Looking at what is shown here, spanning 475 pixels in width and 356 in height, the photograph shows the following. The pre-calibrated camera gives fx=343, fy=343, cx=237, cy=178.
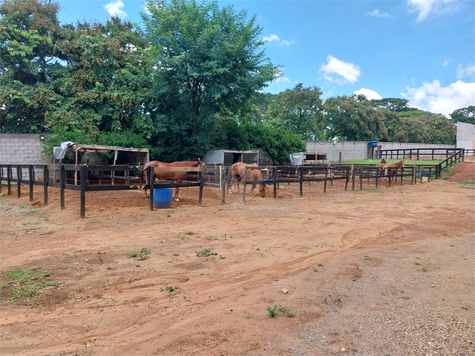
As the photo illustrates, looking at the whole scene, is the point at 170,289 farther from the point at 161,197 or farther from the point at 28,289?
the point at 161,197

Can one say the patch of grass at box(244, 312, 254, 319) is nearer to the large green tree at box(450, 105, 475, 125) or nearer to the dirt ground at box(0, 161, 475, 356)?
the dirt ground at box(0, 161, 475, 356)

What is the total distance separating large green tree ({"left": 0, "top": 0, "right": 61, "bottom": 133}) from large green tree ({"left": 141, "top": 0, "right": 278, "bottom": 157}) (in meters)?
5.58

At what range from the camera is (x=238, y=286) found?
434 centimetres

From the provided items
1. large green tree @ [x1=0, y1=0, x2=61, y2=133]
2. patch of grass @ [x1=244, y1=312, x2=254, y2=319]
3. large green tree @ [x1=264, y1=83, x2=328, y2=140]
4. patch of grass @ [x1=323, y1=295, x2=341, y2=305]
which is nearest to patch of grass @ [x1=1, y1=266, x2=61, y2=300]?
patch of grass @ [x1=244, y1=312, x2=254, y2=319]

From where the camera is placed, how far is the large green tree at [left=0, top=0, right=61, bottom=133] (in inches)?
690

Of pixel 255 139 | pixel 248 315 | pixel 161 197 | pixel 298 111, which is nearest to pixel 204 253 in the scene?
pixel 248 315

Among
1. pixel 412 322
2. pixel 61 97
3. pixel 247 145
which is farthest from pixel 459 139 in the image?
pixel 412 322

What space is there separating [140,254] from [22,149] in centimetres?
1488

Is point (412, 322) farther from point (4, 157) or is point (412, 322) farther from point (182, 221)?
point (4, 157)

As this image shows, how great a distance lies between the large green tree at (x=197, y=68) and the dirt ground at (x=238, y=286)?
419 inches

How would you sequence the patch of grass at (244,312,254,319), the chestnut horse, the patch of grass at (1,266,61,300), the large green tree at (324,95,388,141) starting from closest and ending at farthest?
the patch of grass at (244,312,254,319) → the patch of grass at (1,266,61,300) → the chestnut horse → the large green tree at (324,95,388,141)

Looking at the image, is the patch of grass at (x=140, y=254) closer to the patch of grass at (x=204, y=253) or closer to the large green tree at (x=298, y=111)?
the patch of grass at (x=204, y=253)

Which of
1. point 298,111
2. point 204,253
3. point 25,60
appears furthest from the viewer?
point 298,111

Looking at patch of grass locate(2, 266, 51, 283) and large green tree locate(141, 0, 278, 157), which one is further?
large green tree locate(141, 0, 278, 157)
